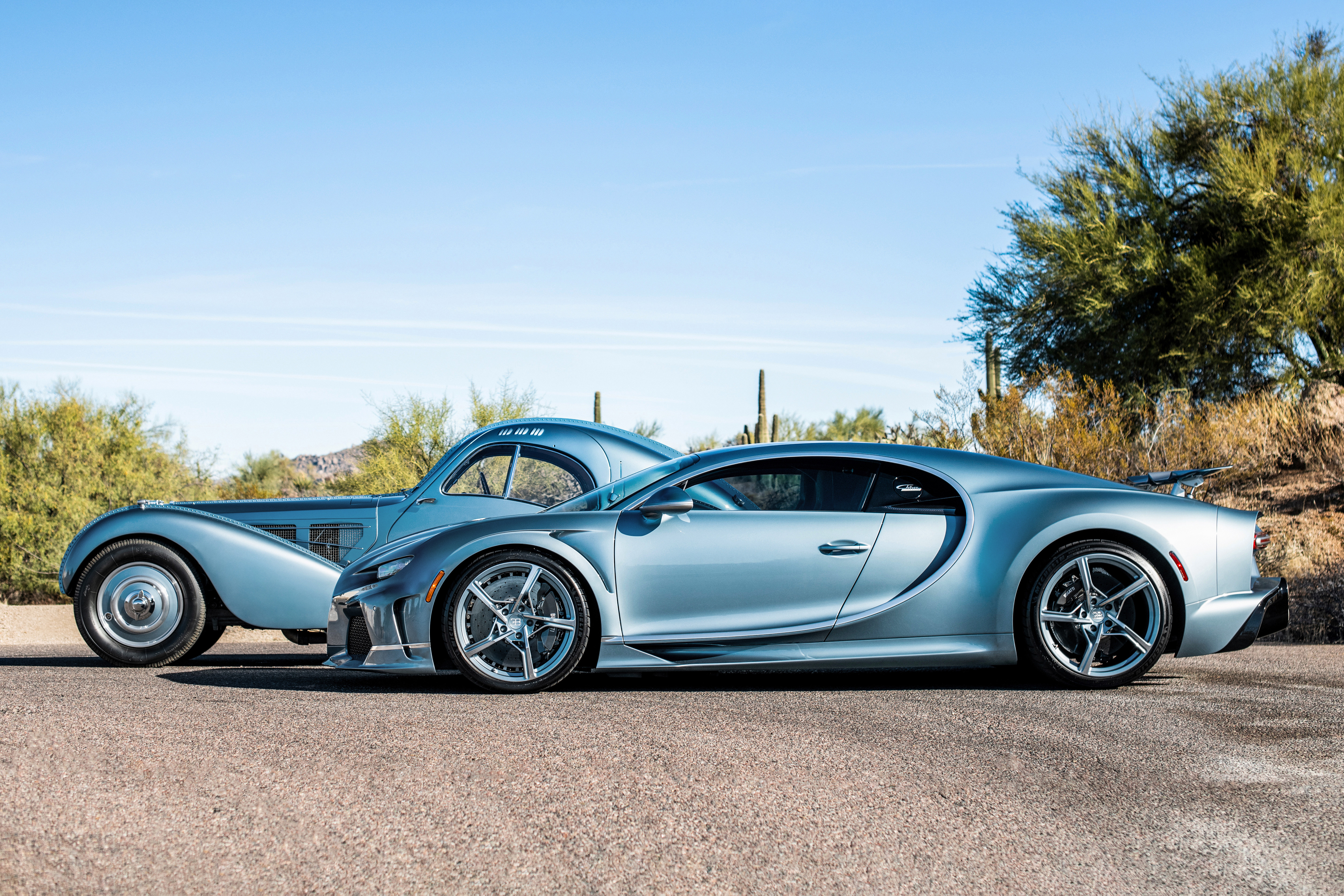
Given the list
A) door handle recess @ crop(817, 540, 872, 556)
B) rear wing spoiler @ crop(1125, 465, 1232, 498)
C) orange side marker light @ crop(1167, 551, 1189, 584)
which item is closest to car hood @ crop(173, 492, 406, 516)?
door handle recess @ crop(817, 540, 872, 556)

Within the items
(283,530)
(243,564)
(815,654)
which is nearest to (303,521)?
(283,530)

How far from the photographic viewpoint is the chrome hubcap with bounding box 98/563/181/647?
8125mm

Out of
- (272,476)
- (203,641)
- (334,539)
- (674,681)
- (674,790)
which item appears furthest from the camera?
(272,476)

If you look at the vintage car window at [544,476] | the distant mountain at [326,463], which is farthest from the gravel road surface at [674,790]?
the distant mountain at [326,463]

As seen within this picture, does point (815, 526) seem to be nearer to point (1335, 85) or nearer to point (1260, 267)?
point (1260, 267)

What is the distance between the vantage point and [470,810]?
398 cm

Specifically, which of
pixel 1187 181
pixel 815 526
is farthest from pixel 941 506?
pixel 1187 181

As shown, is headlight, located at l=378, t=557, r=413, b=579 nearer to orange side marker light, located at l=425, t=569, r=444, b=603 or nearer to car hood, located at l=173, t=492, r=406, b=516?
orange side marker light, located at l=425, t=569, r=444, b=603

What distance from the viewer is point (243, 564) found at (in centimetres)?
809

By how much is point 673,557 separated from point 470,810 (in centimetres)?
255

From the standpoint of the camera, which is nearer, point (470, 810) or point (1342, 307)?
point (470, 810)

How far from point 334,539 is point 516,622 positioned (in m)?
2.56

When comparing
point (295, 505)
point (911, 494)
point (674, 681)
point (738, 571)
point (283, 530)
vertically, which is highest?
point (911, 494)

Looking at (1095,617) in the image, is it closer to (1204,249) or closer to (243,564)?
(243,564)
